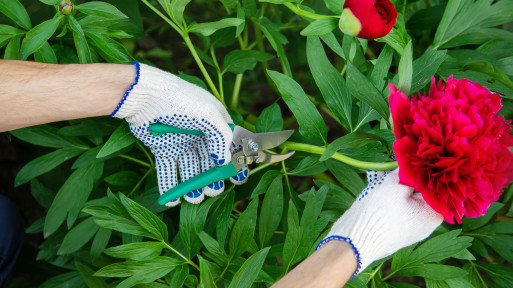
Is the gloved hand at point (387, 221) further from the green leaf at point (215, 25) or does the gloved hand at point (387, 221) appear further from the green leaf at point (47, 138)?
the green leaf at point (47, 138)

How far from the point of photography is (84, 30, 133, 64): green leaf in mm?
836

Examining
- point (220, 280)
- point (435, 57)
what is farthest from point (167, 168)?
point (435, 57)

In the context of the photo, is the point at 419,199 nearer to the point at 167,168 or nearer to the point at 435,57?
the point at 435,57

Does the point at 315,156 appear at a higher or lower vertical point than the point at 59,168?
higher

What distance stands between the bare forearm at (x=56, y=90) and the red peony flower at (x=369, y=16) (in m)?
0.36

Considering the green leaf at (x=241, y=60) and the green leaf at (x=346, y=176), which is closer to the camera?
the green leaf at (x=346, y=176)

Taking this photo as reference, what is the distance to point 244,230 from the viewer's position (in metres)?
0.84

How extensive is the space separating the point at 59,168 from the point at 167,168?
0.42m

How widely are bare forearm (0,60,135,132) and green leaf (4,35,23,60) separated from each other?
0.28ft

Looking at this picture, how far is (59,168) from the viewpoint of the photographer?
3.91 feet

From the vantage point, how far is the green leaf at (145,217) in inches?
32.1

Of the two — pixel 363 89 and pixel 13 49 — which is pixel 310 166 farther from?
pixel 13 49

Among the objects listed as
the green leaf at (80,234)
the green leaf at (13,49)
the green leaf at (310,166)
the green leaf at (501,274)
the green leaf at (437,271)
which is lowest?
the green leaf at (501,274)

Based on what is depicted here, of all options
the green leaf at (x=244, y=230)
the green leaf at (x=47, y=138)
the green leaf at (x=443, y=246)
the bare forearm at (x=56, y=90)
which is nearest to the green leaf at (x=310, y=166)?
the green leaf at (x=244, y=230)
